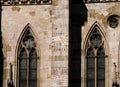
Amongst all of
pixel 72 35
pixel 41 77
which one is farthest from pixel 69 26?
pixel 41 77

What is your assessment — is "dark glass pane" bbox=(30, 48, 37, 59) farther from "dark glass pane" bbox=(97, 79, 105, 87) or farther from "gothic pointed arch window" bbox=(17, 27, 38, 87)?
"dark glass pane" bbox=(97, 79, 105, 87)

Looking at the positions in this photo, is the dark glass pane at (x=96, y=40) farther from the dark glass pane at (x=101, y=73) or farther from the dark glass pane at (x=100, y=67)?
the dark glass pane at (x=101, y=73)

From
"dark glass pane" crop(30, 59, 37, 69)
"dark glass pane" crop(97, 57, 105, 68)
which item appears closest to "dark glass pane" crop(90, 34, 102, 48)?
"dark glass pane" crop(97, 57, 105, 68)

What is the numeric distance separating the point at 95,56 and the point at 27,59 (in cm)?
346

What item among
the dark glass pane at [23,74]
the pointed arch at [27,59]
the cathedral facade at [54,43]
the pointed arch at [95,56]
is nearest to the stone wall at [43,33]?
the cathedral facade at [54,43]

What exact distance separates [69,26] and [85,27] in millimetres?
1122

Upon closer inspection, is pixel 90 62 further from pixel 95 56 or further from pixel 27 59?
pixel 27 59

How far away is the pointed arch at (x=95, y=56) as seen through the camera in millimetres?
32156

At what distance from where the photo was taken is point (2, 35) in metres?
33.1

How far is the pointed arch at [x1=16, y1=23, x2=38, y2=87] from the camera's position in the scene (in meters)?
32.8

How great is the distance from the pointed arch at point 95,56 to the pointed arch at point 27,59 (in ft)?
8.68

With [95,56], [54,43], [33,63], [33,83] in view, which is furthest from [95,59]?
[33,83]

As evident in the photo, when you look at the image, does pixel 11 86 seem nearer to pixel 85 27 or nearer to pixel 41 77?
pixel 41 77

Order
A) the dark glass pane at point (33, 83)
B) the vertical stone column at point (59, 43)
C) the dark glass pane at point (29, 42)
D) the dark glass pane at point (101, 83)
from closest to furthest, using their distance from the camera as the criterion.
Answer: the vertical stone column at point (59, 43) → the dark glass pane at point (101, 83) → the dark glass pane at point (33, 83) → the dark glass pane at point (29, 42)
